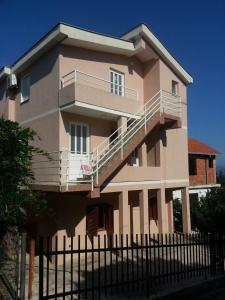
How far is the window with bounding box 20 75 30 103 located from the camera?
17.7 meters

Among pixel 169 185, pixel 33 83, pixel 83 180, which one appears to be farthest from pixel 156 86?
pixel 83 180

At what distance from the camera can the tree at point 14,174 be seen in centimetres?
774

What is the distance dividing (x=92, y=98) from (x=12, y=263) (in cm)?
896

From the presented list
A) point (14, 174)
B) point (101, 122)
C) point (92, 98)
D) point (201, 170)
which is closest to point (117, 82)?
point (101, 122)

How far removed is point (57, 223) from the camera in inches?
570

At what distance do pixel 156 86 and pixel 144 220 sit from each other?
7397mm

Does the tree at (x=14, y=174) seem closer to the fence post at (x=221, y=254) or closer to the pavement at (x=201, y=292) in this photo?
the pavement at (x=201, y=292)

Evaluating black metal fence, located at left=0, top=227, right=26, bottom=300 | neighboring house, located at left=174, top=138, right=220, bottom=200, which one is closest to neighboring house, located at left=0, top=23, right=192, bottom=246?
black metal fence, located at left=0, top=227, right=26, bottom=300

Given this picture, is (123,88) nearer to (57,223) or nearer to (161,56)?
(161,56)

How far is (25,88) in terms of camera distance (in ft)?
59.5

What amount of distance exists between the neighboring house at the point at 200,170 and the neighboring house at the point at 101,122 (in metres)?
6.37

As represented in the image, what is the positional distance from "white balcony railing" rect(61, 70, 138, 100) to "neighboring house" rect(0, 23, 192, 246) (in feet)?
0.16

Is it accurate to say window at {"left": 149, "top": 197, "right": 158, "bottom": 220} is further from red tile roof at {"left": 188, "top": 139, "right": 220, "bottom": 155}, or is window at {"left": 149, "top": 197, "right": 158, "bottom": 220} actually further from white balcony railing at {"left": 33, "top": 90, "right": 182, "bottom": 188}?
red tile roof at {"left": 188, "top": 139, "right": 220, "bottom": 155}

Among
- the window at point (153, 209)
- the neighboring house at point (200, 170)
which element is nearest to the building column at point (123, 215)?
the window at point (153, 209)
